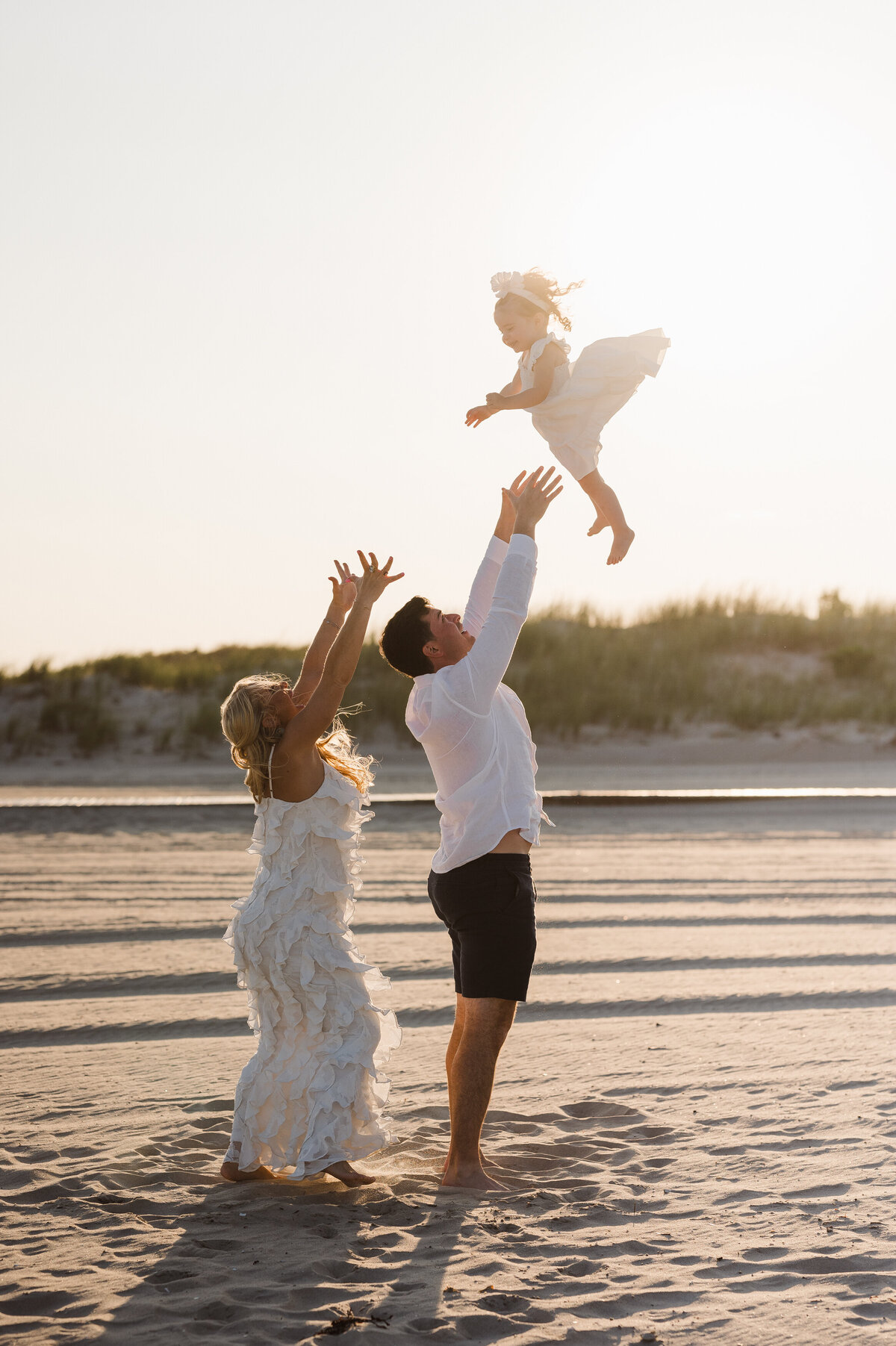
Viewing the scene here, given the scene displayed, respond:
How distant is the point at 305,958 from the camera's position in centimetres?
399

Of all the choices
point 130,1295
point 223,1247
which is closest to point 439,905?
point 223,1247

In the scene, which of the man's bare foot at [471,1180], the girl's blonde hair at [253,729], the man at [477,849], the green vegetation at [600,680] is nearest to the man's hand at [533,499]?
the man at [477,849]

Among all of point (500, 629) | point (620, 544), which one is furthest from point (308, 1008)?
point (620, 544)

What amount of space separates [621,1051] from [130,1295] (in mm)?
2662

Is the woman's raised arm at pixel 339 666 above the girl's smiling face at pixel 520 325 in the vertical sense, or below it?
below

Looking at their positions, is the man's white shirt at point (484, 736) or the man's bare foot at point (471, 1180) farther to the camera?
the man's bare foot at point (471, 1180)

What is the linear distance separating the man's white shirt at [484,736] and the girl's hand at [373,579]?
32 cm

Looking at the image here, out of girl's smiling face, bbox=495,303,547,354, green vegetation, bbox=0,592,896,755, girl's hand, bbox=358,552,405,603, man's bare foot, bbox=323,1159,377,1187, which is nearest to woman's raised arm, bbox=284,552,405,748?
girl's hand, bbox=358,552,405,603

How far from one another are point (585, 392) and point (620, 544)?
54cm

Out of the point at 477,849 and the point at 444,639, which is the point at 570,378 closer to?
the point at 444,639

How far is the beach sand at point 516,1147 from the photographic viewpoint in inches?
120

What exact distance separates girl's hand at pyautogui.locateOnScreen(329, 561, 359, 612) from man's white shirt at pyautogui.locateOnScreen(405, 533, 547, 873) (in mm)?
454

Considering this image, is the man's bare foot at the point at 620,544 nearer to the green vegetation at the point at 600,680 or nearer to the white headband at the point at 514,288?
the white headband at the point at 514,288

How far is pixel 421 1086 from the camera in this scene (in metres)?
5.00
